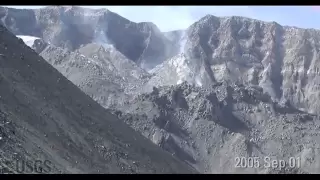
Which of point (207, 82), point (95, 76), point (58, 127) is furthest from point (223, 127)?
point (207, 82)

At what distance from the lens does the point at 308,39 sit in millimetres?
142250

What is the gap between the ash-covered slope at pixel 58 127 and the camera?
33.3 meters

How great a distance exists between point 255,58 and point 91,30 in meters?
50.5

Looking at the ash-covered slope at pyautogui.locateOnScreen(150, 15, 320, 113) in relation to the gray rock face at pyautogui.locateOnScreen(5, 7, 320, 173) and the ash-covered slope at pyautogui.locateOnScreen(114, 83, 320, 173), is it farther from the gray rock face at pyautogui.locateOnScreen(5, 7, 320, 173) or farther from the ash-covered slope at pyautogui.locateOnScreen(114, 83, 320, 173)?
the ash-covered slope at pyautogui.locateOnScreen(114, 83, 320, 173)

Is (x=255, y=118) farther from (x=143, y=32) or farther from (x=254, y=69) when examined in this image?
(x=143, y=32)

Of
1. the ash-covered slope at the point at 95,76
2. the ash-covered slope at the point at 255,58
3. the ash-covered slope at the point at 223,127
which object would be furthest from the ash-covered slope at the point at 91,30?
the ash-covered slope at the point at 223,127

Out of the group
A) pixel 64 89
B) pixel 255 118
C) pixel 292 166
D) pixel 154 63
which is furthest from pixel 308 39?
pixel 64 89

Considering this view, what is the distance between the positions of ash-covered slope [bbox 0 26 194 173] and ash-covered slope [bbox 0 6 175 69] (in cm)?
9690

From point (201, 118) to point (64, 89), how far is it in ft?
129

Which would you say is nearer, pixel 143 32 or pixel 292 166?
pixel 292 166

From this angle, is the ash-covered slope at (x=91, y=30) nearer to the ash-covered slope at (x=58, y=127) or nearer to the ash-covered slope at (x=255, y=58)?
the ash-covered slope at (x=255, y=58)

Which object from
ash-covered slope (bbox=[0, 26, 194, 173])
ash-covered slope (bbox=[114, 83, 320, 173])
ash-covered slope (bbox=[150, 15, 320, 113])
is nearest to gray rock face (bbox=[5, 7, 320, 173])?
ash-covered slope (bbox=[114, 83, 320, 173])

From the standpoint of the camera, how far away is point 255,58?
459ft

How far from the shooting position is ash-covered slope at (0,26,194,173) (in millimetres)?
33344
